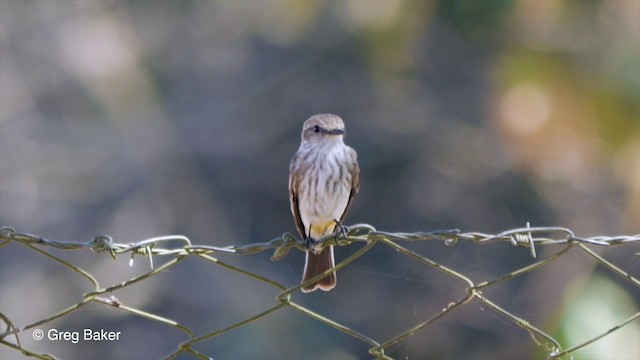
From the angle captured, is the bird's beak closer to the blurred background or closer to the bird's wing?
the bird's wing

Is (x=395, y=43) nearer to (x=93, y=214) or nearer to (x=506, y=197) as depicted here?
(x=506, y=197)

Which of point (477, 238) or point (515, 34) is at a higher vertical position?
point (515, 34)

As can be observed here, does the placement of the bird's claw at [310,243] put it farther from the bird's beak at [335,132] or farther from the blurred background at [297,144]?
the blurred background at [297,144]

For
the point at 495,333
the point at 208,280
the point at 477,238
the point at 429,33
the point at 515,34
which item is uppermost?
the point at 429,33

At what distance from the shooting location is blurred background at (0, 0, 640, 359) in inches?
304

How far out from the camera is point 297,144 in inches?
376

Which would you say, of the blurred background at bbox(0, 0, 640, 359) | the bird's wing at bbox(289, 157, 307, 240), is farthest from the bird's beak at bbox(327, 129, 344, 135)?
the blurred background at bbox(0, 0, 640, 359)

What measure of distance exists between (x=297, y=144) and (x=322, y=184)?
5.06m

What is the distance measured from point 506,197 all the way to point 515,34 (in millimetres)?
1457

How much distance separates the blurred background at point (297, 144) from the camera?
7730mm

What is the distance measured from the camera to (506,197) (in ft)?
29.2

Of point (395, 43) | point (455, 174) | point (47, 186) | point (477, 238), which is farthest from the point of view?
point (47, 186)

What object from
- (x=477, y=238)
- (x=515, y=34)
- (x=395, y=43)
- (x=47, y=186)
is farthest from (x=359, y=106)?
(x=477, y=238)

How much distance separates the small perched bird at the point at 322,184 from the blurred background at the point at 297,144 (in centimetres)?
223
